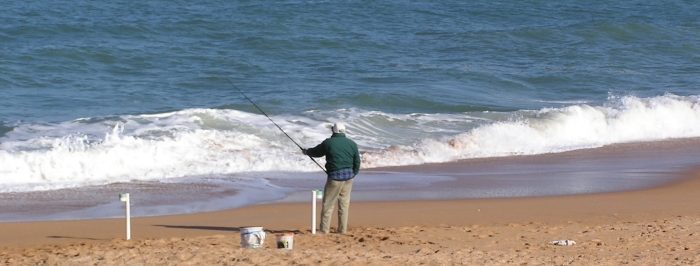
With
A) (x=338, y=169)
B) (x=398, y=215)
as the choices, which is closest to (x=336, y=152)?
(x=338, y=169)

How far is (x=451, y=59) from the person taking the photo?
3022cm

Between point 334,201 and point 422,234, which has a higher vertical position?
point 334,201

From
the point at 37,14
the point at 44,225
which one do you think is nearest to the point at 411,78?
the point at 37,14

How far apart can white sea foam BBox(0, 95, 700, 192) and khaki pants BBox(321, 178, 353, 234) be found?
4.59m

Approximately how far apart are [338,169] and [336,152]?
162 mm

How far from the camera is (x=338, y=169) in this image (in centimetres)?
1279

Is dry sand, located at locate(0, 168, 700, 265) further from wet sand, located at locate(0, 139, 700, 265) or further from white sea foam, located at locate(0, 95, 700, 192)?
white sea foam, located at locate(0, 95, 700, 192)

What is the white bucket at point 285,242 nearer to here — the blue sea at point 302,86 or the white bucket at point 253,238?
the white bucket at point 253,238

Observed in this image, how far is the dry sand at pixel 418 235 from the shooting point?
11328mm

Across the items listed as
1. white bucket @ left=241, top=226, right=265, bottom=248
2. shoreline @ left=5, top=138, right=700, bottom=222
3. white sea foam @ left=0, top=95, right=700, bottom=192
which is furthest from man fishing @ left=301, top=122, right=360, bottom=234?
white sea foam @ left=0, top=95, right=700, bottom=192

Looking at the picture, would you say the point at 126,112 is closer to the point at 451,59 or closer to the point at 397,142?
the point at 397,142

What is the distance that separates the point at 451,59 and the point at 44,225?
17698 mm

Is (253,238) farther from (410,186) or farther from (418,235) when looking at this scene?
(410,186)

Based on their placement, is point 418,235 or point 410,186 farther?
point 410,186
